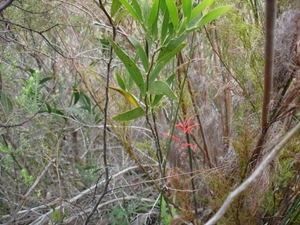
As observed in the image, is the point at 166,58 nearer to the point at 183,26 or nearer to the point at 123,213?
the point at 183,26

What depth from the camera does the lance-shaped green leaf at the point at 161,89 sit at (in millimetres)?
631

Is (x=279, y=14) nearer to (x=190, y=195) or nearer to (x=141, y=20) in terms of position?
(x=141, y=20)

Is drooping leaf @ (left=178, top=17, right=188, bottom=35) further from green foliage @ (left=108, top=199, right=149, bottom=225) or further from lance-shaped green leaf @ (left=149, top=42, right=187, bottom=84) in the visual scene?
green foliage @ (left=108, top=199, right=149, bottom=225)

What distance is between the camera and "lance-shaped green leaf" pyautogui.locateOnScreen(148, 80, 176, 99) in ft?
2.07

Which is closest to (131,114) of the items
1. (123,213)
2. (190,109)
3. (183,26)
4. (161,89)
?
(161,89)

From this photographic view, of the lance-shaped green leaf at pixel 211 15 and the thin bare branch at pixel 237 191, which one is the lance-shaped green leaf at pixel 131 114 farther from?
the thin bare branch at pixel 237 191

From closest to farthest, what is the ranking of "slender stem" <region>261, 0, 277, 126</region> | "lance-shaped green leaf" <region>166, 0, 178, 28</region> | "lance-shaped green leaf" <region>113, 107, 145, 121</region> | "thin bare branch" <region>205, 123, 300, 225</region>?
"thin bare branch" <region>205, 123, 300, 225</region>, "slender stem" <region>261, 0, 277, 126</region>, "lance-shaped green leaf" <region>166, 0, 178, 28</region>, "lance-shaped green leaf" <region>113, 107, 145, 121</region>

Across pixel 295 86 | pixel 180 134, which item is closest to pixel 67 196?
pixel 180 134

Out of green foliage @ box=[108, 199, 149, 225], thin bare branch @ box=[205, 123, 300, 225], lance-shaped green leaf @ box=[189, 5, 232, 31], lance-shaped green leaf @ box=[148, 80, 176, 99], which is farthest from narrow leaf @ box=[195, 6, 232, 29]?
green foliage @ box=[108, 199, 149, 225]

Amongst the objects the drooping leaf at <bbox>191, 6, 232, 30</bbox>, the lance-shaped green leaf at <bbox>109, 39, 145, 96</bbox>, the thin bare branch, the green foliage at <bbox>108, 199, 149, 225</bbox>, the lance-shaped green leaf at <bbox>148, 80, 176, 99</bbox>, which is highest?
the drooping leaf at <bbox>191, 6, 232, 30</bbox>

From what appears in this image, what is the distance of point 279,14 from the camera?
703 millimetres

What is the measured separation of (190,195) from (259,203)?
11.6 inches

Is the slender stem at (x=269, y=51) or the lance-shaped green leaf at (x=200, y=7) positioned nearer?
the slender stem at (x=269, y=51)

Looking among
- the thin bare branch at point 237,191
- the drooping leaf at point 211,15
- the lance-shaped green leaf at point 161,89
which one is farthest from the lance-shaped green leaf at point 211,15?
the thin bare branch at point 237,191
